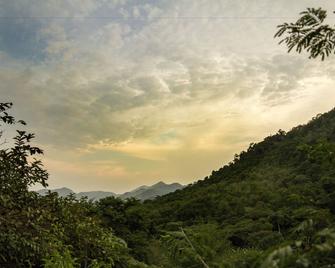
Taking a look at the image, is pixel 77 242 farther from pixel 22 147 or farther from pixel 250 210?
pixel 250 210

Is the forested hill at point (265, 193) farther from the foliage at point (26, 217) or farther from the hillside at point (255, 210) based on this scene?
the foliage at point (26, 217)

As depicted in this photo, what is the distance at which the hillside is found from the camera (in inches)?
190

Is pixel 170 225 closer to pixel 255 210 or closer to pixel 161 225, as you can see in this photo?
pixel 161 225

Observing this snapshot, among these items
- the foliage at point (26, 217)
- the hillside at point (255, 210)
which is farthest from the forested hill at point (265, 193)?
the foliage at point (26, 217)

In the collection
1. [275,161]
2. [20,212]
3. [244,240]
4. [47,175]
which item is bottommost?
[244,240]

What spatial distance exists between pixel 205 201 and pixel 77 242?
68515 mm

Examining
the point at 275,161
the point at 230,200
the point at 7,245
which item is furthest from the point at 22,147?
the point at 275,161

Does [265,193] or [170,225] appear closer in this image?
[170,225]

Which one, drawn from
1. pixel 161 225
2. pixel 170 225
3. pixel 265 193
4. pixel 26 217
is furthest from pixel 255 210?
pixel 26 217

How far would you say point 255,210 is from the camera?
64.3 m

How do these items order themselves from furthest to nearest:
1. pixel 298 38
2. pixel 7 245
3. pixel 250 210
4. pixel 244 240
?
pixel 250 210
pixel 244 240
pixel 7 245
pixel 298 38

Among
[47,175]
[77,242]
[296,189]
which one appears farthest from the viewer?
[296,189]

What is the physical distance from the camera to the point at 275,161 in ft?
394

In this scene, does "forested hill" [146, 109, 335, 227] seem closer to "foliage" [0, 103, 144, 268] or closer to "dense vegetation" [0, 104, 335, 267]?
"dense vegetation" [0, 104, 335, 267]
